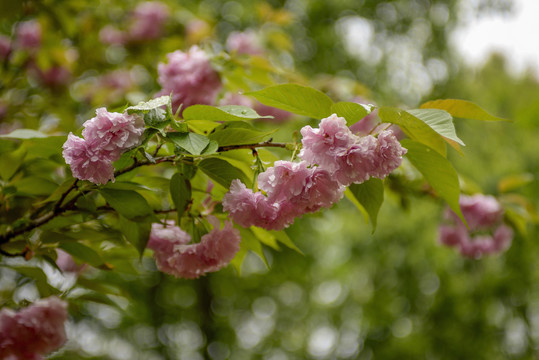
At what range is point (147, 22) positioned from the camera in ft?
7.85

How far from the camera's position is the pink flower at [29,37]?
228 centimetres

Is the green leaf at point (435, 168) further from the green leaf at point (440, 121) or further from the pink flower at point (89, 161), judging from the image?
the pink flower at point (89, 161)

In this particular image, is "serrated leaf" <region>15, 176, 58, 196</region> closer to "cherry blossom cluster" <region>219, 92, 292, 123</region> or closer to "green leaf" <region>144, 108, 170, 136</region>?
"green leaf" <region>144, 108, 170, 136</region>

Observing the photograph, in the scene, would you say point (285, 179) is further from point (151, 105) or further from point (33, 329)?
point (33, 329)

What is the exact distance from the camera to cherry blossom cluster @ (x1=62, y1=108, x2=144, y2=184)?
0.67 metres

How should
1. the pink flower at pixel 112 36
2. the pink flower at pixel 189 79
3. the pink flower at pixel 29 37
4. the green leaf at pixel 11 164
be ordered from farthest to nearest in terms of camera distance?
the pink flower at pixel 112 36, the pink flower at pixel 29 37, the pink flower at pixel 189 79, the green leaf at pixel 11 164

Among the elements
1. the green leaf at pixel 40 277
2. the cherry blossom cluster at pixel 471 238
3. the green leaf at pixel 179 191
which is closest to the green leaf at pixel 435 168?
the green leaf at pixel 179 191

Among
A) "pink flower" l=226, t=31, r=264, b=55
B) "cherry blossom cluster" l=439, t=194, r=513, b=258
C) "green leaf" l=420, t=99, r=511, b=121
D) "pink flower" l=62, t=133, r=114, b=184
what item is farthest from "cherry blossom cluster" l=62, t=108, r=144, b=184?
"cherry blossom cluster" l=439, t=194, r=513, b=258

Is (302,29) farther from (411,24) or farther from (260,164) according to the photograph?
(260,164)

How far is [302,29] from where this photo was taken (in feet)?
17.9

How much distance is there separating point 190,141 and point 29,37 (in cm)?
201

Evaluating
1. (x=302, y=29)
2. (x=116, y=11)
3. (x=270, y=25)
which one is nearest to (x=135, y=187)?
(x=270, y=25)

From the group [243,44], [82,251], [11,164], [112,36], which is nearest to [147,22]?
[112,36]

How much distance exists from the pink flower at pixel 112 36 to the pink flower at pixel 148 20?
122mm
